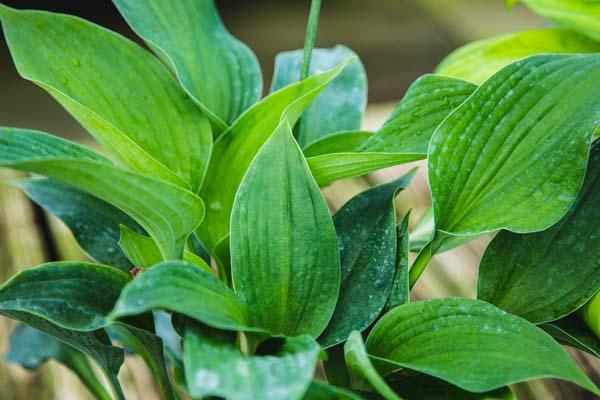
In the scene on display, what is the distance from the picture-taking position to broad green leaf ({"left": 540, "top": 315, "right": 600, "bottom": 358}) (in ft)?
1.54

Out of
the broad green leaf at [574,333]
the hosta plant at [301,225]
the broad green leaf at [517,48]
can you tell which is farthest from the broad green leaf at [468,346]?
the broad green leaf at [517,48]

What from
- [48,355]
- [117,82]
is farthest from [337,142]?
[48,355]

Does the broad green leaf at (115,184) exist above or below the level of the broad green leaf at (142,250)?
above

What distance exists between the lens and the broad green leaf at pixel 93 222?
560 millimetres

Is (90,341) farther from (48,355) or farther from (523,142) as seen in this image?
(523,142)

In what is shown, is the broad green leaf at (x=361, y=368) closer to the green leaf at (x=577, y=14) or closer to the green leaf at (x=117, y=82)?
the green leaf at (x=117, y=82)

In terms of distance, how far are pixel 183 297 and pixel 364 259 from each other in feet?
0.53

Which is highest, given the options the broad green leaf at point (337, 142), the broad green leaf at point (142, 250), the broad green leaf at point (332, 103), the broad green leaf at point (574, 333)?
the broad green leaf at point (332, 103)

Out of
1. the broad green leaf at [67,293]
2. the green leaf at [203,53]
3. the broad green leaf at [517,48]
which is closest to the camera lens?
the broad green leaf at [67,293]

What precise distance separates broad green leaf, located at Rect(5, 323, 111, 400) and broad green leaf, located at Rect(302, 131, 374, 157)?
29 cm

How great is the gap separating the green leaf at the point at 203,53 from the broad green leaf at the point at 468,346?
0.23 m

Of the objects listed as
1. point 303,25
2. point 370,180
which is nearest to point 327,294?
point 370,180

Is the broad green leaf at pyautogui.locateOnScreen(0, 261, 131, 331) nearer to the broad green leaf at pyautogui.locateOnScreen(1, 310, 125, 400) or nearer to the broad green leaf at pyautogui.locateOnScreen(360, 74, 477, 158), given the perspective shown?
the broad green leaf at pyautogui.locateOnScreen(1, 310, 125, 400)

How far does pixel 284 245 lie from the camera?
16.4 inches
